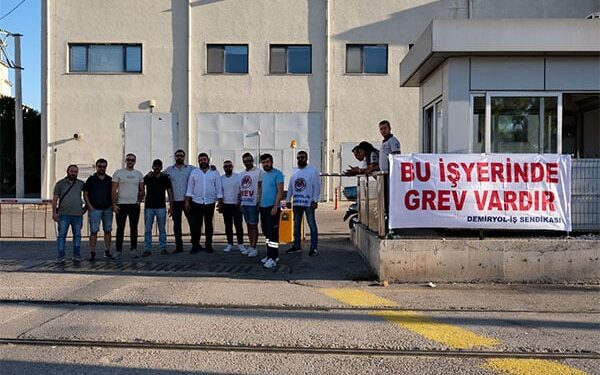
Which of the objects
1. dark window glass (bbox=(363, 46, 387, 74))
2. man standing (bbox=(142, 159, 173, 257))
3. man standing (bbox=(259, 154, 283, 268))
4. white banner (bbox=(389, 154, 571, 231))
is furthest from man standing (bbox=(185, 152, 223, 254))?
dark window glass (bbox=(363, 46, 387, 74))

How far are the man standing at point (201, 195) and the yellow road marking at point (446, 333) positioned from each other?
159 inches

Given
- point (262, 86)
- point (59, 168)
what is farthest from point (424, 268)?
point (59, 168)

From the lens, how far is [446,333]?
6.02 m

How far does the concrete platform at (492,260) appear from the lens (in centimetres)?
855

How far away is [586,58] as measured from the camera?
32.0 feet

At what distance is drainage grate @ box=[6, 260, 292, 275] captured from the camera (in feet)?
31.6

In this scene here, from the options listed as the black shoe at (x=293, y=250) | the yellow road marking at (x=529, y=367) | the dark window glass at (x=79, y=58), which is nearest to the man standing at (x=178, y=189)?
the black shoe at (x=293, y=250)

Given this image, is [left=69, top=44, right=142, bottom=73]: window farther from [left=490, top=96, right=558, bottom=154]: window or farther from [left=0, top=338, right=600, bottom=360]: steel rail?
[left=0, top=338, right=600, bottom=360]: steel rail

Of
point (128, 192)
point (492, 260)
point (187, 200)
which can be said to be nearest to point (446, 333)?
point (492, 260)

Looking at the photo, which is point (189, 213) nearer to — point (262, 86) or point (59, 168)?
point (262, 86)

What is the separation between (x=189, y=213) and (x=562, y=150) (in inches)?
267

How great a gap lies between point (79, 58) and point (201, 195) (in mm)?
19936

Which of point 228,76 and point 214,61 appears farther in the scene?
point 214,61

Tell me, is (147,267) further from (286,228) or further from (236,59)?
(236,59)
